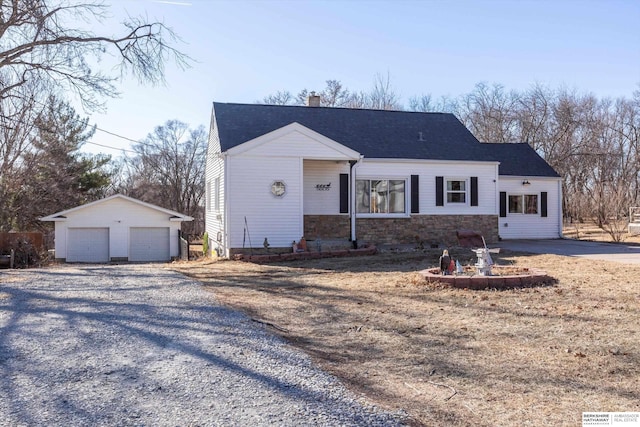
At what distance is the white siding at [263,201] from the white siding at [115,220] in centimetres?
1130

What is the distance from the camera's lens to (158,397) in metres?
3.92

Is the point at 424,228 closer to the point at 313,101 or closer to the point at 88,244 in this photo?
the point at 313,101

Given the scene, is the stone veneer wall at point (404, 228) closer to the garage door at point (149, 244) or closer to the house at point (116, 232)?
the house at point (116, 232)

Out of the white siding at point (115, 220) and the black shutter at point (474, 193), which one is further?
the white siding at point (115, 220)

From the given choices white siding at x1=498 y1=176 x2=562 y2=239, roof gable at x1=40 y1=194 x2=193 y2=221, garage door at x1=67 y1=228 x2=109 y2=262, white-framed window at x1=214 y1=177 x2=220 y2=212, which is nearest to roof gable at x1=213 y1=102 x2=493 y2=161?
white-framed window at x1=214 y1=177 x2=220 y2=212

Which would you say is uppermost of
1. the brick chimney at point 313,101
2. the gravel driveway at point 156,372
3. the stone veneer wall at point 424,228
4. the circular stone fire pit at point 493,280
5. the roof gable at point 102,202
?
the brick chimney at point 313,101

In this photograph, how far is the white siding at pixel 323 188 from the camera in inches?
691

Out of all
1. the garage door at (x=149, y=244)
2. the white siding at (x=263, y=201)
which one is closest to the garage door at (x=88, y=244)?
the garage door at (x=149, y=244)

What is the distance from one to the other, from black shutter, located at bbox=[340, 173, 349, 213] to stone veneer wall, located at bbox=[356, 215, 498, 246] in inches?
27.2

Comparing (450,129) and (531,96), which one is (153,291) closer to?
(450,129)

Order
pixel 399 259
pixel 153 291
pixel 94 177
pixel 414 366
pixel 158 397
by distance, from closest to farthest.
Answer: pixel 158 397, pixel 414 366, pixel 153 291, pixel 399 259, pixel 94 177

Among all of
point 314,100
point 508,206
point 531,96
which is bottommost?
point 508,206

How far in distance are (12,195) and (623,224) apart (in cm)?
2968

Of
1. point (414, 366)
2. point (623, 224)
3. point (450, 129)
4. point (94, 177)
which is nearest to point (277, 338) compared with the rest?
point (414, 366)
